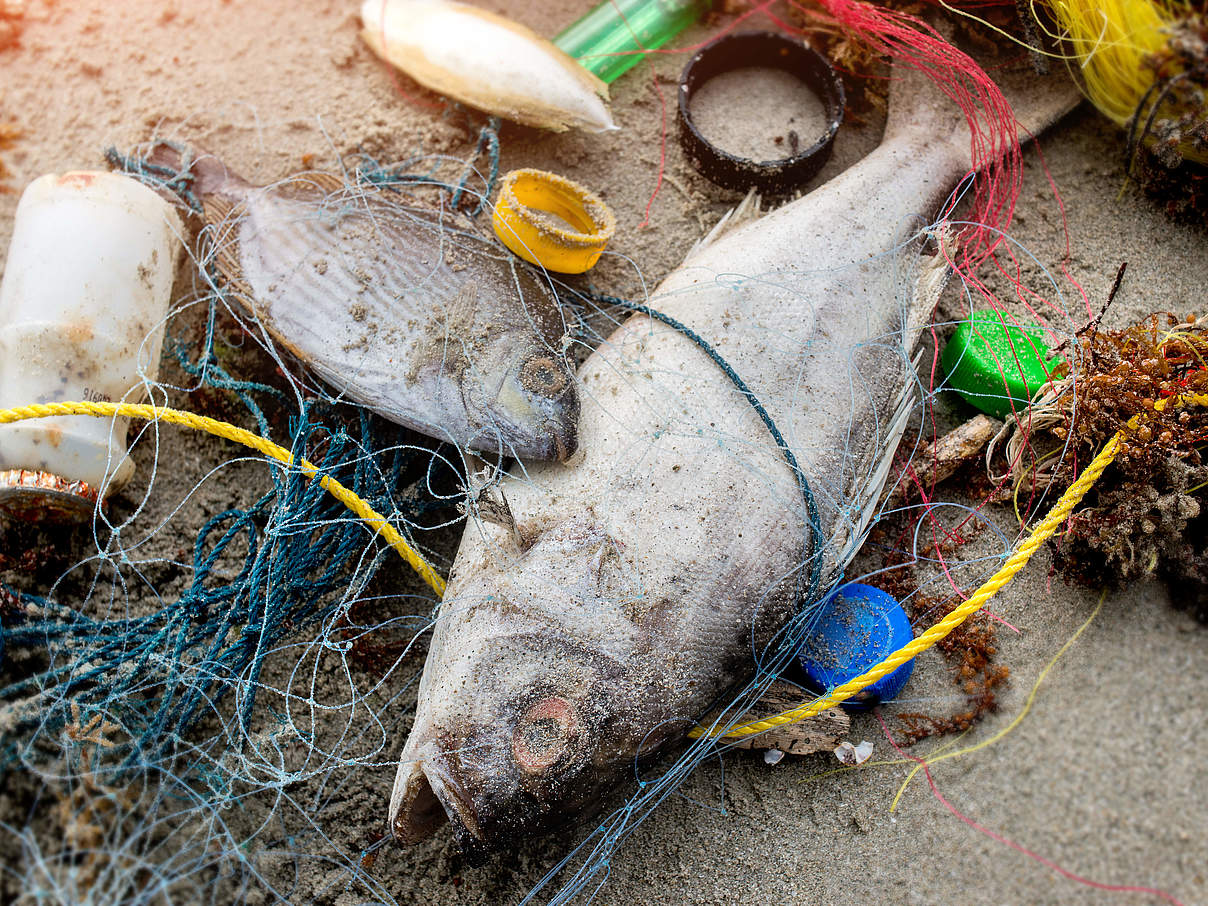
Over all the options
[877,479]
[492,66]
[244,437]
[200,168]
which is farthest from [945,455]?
[200,168]

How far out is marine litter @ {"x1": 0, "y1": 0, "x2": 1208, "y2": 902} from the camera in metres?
2.38

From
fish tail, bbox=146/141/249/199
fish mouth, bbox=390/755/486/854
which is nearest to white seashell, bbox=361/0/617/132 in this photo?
fish tail, bbox=146/141/249/199

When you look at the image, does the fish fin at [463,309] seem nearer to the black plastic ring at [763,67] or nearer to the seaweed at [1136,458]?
the black plastic ring at [763,67]

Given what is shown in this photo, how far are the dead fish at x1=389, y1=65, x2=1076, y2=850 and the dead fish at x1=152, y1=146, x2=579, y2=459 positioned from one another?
7.9 inches

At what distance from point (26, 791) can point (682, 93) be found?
10.0ft

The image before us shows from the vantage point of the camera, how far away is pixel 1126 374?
9.05 ft

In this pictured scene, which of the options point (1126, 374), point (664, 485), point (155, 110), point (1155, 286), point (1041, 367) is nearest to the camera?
point (664, 485)

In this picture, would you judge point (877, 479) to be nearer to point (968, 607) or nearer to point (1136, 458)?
point (968, 607)

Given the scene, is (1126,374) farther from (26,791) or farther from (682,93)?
(26,791)

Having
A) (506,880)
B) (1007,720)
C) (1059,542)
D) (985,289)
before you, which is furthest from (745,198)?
(506,880)

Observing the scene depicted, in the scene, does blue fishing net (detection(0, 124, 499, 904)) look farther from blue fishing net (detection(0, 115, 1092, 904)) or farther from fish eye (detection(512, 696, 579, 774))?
fish eye (detection(512, 696, 579, 774))

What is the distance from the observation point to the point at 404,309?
279 cm

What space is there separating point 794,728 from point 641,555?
30.5 inches

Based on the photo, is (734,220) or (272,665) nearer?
(272,665)
